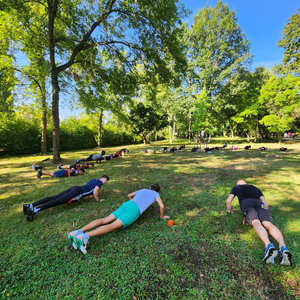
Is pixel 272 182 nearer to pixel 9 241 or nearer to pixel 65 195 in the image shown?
pixel 65 195

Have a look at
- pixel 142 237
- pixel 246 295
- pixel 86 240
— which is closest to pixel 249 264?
pixel 246 295

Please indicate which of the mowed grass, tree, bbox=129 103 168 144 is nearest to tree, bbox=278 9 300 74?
tree, bbox=129 103 168 144

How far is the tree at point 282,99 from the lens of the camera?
20109 millimetres

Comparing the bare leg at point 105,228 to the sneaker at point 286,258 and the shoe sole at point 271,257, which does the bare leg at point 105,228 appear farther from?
the sneaker at point 286,258

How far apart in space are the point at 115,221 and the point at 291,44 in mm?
38056

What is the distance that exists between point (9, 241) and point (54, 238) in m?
0.82

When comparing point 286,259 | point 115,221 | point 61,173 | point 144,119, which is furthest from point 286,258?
point 144,119

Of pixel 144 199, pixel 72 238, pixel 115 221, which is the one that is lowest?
pixel 72 238

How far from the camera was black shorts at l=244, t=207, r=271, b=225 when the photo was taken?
287cm

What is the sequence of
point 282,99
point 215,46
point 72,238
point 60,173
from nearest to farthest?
point 72,238
point 60,173
point 282,99
point 215,46

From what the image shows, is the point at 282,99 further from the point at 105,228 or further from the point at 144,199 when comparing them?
the point at 105,228

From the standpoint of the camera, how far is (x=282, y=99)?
805 inches

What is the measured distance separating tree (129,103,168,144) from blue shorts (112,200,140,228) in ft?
72.0

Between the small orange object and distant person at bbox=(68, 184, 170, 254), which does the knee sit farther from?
distant person at bbox=(68, 184, 170, 254)
